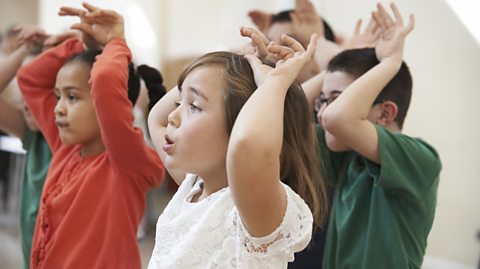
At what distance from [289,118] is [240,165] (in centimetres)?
17

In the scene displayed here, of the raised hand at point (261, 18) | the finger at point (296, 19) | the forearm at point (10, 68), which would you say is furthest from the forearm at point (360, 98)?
the forearm at point (10, 68)

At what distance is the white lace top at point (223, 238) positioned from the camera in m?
0.71

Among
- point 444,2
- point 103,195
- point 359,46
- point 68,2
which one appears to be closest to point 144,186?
point 103,195

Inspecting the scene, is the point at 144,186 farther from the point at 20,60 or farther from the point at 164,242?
the point at 20,60

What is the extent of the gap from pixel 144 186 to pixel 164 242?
39cm

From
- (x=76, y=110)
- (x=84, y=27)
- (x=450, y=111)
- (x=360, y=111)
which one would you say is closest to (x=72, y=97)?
(x=76, y=110)

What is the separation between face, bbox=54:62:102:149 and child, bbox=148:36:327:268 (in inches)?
15.9

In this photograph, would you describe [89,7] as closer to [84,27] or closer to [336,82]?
[84,27]

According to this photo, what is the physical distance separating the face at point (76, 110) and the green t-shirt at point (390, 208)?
0.59 meters

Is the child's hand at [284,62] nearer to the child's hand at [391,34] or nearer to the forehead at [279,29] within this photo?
the child's hand at [391,34]

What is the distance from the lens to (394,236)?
114 centimetres

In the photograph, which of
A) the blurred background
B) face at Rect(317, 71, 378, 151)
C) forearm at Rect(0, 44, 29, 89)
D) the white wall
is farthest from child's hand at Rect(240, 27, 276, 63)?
the white wall

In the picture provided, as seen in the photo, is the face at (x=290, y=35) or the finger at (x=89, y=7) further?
the face at (x=290, y=35)

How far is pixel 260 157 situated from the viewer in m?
0.64
